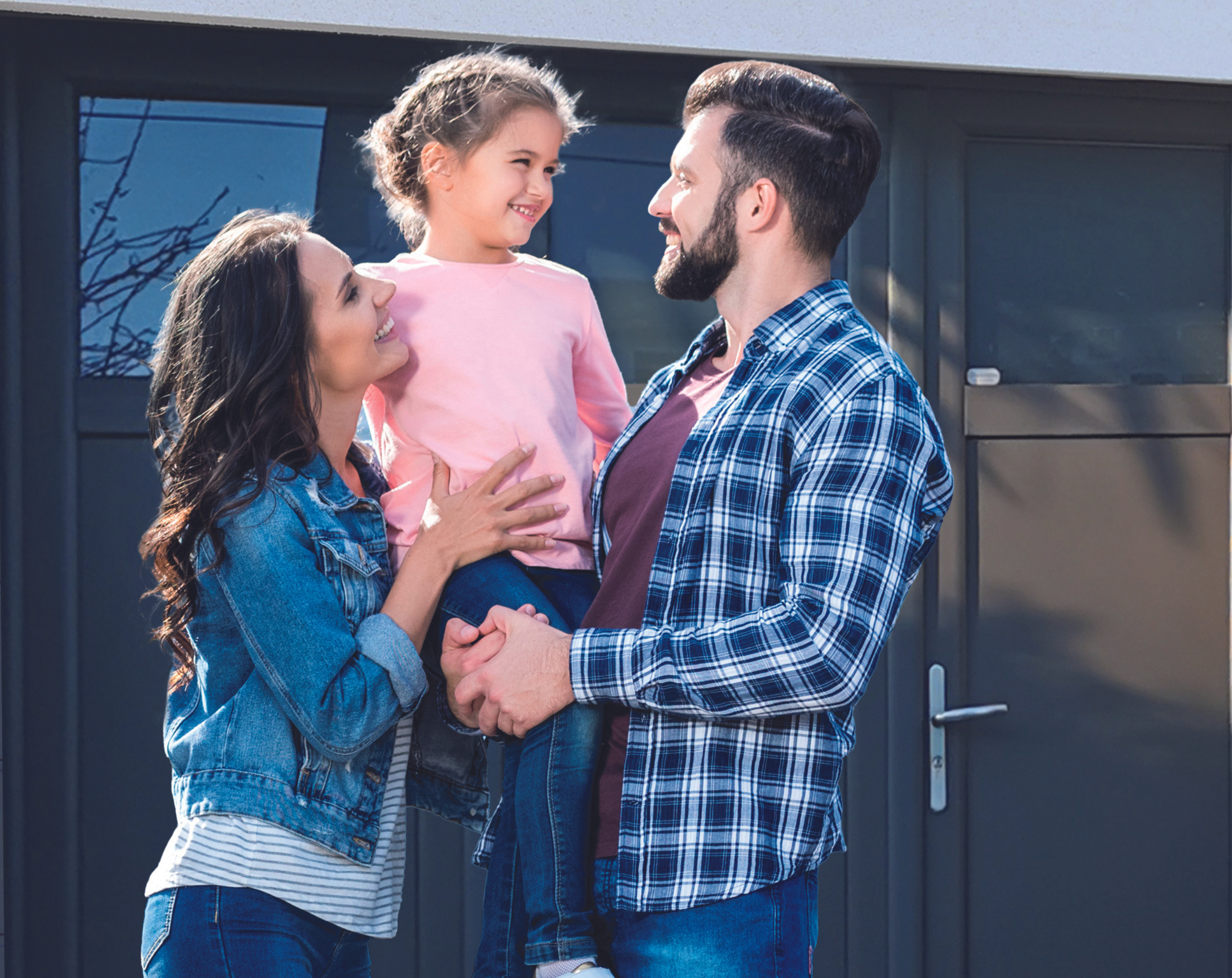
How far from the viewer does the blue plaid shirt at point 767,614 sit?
1.56 metres

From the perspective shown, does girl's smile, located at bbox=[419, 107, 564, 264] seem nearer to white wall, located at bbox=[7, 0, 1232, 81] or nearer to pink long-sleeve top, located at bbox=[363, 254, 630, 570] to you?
pink long-sleeve top, located at bbox=[363, 254, 630, 570]

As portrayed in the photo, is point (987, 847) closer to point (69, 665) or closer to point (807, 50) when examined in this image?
point (807, 50)

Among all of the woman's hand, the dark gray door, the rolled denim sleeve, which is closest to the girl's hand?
the woman's hand

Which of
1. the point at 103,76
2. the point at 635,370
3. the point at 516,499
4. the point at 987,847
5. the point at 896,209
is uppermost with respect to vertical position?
the point at 103,76

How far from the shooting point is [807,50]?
10.3 ft

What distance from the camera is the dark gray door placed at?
3410 millimetres

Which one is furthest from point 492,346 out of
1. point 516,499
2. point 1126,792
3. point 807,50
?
point 1126,792

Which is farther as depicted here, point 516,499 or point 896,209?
point 896,209

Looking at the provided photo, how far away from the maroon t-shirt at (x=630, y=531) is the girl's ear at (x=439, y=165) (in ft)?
1.73

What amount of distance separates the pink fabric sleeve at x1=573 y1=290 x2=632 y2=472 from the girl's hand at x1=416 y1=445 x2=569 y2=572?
22 centimetres

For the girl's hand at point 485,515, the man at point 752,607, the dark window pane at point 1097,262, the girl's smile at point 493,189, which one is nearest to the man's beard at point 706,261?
the man at point 752,607

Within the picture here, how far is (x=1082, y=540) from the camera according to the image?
11.3ft

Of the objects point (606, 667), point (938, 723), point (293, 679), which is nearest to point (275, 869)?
point (293, 679)

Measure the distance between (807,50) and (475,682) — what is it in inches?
83.4
